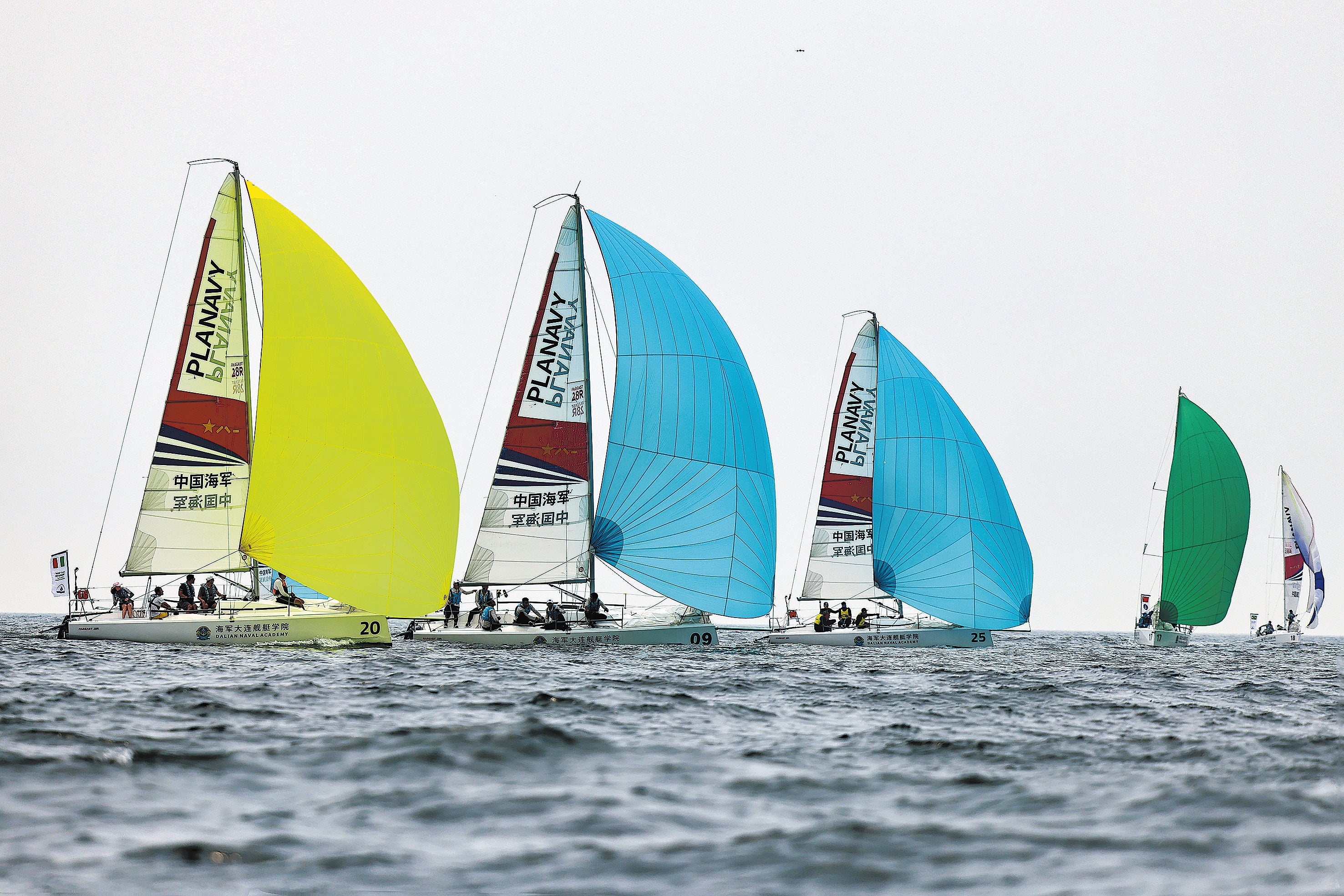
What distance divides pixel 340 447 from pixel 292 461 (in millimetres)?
962

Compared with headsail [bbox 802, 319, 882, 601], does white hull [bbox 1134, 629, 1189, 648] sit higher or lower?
lower

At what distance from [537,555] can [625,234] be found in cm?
873

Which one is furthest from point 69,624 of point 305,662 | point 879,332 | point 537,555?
point 879,332

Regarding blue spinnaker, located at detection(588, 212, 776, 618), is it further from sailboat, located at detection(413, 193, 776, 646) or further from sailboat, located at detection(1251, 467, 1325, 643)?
sailboat, located at detection(1251, 467, 1325, 643)

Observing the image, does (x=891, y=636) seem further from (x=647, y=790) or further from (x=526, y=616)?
(x=647, y=790)

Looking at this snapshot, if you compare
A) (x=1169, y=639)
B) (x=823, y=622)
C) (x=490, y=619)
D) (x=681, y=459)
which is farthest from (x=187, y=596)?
(x=1169, y=639)

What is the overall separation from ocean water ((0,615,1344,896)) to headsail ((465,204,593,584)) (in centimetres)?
1266

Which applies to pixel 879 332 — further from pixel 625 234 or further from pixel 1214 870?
pixel 1214 870

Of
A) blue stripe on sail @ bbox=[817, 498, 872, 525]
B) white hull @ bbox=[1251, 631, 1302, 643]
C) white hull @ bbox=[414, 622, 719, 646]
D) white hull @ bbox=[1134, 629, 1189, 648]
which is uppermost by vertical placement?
blue stripe on sail @ bbox=[817, 498, 872, 525]

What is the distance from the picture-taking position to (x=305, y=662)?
17.6m

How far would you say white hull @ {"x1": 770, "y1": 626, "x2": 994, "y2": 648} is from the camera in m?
31.9

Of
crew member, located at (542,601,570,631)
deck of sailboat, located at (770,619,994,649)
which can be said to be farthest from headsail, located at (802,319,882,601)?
crew member, located at (542,601,570,631)

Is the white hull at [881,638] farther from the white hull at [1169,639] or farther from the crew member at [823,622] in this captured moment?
the white hull at [1169,639]

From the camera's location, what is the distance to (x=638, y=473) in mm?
27547
